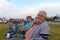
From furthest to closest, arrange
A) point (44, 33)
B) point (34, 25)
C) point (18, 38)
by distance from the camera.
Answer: point (18, 38)
point (34, 25)
point (44, 33)

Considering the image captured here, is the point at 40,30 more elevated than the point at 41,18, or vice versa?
the point at 41,18

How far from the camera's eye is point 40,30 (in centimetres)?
583

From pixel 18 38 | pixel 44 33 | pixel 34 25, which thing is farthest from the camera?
pixel 18 38

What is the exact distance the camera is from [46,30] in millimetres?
5758

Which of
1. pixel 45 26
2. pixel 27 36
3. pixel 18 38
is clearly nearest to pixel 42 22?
pixel 45 26

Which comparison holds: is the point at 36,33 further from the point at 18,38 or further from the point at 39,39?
the point at 18,38

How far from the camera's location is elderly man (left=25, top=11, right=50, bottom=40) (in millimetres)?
5758

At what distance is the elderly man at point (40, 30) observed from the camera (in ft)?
18.9

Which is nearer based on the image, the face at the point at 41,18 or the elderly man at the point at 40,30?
the elderly man at the point at 40,30

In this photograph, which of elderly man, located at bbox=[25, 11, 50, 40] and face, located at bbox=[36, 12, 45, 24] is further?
face, located at bbox=[36, 12, 45, 24]

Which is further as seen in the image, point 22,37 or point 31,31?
point 22,37

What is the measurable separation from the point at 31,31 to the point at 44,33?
41 cm

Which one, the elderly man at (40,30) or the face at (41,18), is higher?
the face at (41,18)

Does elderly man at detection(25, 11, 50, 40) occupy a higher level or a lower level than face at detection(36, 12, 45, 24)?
lower
